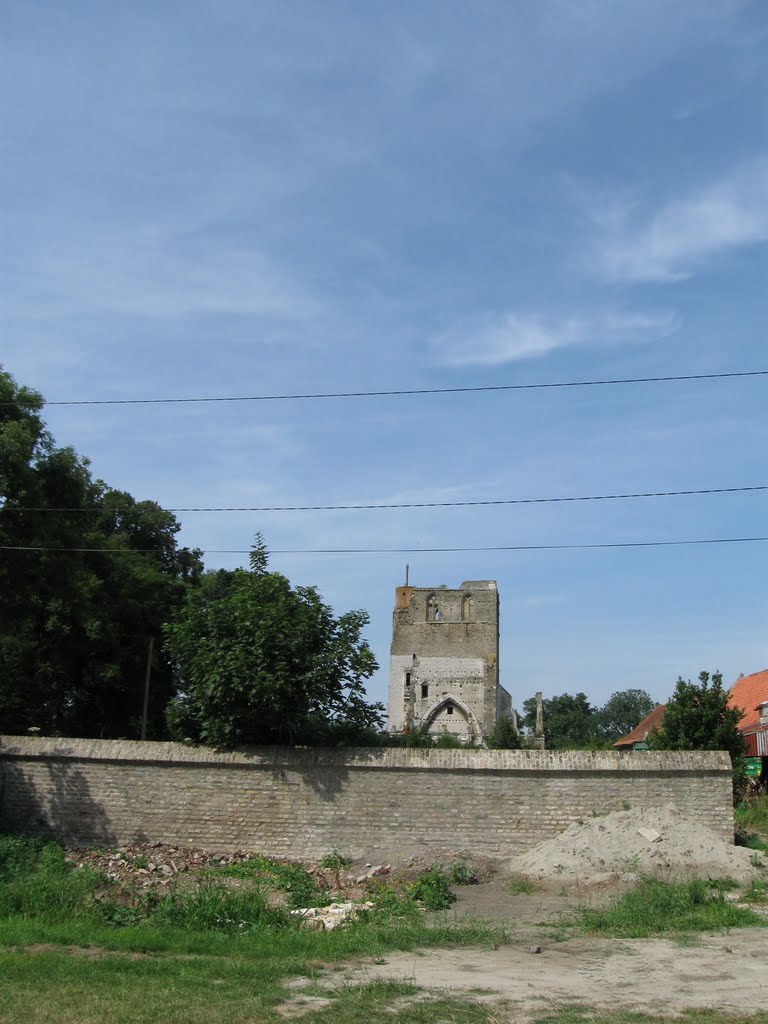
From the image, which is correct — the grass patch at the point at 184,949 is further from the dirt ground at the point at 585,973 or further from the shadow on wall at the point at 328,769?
the shadow on wall at the point at 328,769

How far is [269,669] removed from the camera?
624 inches

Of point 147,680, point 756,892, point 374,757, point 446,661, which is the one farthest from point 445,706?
point 756,892

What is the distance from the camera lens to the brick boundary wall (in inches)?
593

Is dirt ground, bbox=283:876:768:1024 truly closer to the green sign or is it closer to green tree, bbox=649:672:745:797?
green tree, bbox=649:672:745:797

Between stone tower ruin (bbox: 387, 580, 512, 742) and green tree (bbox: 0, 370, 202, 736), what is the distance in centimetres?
1792

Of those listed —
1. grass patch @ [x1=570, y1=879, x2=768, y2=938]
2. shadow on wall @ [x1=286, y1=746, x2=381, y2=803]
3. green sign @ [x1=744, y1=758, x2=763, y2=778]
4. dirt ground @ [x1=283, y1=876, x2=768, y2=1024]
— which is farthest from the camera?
green sign @ [x1=744, y1=758, x2=763, y2=778]

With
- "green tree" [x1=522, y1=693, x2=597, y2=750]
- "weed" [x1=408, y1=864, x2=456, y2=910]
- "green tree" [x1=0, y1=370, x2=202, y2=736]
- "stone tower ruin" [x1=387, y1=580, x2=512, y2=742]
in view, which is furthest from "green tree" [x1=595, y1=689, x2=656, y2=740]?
"weed" [x1=408, y1=864, x2=456, y2=910]

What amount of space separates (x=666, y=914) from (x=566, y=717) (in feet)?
314

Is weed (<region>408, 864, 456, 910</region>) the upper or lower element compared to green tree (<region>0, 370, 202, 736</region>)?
lower

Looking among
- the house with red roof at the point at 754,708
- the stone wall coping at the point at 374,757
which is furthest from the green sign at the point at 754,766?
the stone wall coping at the point at 374,757

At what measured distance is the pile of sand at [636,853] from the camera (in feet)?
44.4

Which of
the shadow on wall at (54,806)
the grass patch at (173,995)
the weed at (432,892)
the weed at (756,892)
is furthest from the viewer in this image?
the shadow on wall at (54,806)

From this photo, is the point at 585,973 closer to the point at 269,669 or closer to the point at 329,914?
the point at 329,914

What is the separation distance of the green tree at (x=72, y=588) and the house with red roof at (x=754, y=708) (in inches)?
822
